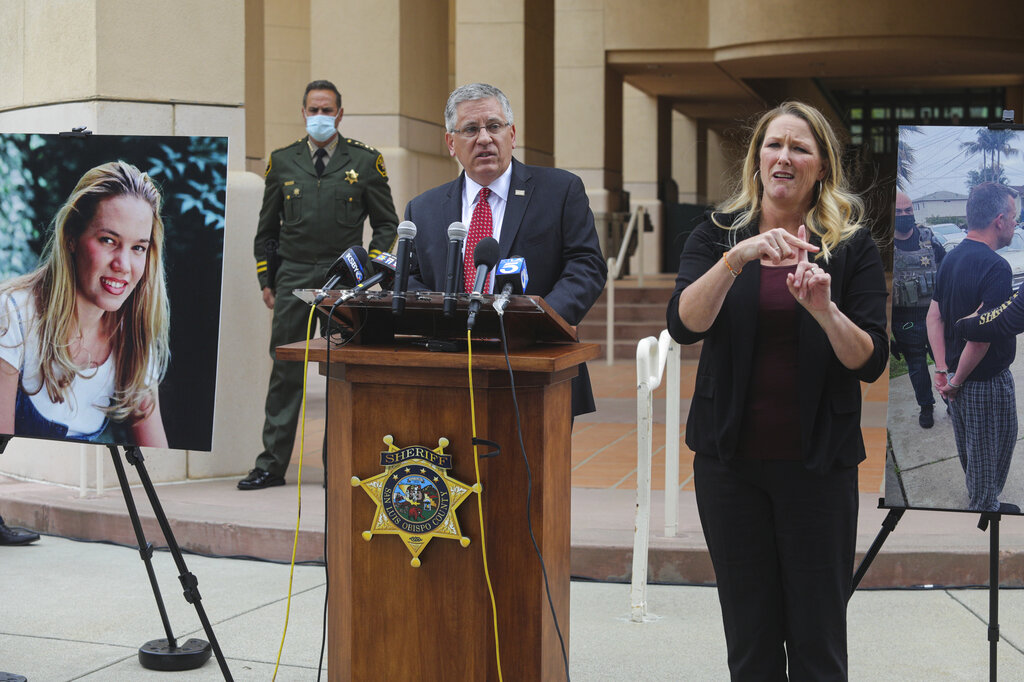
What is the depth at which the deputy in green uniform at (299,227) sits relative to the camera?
701 centimetres

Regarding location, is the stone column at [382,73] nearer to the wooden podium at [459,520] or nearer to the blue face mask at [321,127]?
the blue face mask at [321,127]

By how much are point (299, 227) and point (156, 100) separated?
1.14 m

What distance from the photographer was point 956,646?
188 inches

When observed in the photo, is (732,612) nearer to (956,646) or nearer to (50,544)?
(956,646)

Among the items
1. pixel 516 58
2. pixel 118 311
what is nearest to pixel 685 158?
pixel 516 58

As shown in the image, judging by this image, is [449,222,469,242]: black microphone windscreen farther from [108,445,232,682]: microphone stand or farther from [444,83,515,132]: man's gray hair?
[108,445,232,682]: microphone stand

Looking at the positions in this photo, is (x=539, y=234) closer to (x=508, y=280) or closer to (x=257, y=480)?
(x=508, y=280)

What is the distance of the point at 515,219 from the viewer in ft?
13.8

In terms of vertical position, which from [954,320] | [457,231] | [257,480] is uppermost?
[457,231]

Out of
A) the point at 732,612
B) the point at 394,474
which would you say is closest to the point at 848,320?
the point at 732,612

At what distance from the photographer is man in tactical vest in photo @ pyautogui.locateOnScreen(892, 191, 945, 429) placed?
3.65m

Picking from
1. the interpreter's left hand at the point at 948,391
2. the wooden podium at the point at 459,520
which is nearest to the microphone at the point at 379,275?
the wooden podium at the point at 459,520

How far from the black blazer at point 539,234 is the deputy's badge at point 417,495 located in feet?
3.38

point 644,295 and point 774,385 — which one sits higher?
point 644,295
